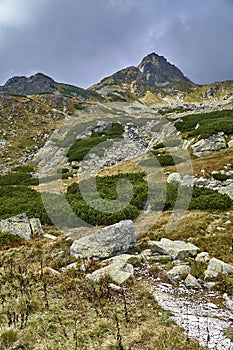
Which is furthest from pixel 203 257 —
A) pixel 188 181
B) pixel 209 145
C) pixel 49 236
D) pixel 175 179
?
pixel 209 145

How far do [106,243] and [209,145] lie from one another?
21719 millimetres

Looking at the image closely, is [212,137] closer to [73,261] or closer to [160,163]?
[160,163]

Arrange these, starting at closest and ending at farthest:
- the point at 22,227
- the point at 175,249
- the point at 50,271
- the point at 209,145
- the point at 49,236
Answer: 1. the point at 50,271
2. the point at 175,249
3. the point at 49,236
4. the point at 22,227
5. the point at 209,145

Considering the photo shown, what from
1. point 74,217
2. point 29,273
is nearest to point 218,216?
point 74,217

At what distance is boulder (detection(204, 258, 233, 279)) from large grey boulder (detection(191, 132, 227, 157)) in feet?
66.9

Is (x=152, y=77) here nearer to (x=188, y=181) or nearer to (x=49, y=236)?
(x=188, y=181)

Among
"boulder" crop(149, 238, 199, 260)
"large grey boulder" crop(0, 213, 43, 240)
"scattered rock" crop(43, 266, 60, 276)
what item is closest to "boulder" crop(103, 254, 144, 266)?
"boulder" crop(149, 238, 199, 260)

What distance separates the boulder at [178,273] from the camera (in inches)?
360

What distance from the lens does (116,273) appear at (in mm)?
9117

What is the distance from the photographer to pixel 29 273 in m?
9.64

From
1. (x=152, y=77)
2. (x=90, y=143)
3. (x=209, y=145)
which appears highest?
(x=152, y=77)

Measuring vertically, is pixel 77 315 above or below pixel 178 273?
above

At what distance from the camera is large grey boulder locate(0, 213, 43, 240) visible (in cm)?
1391

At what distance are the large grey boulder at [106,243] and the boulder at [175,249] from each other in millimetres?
1053
